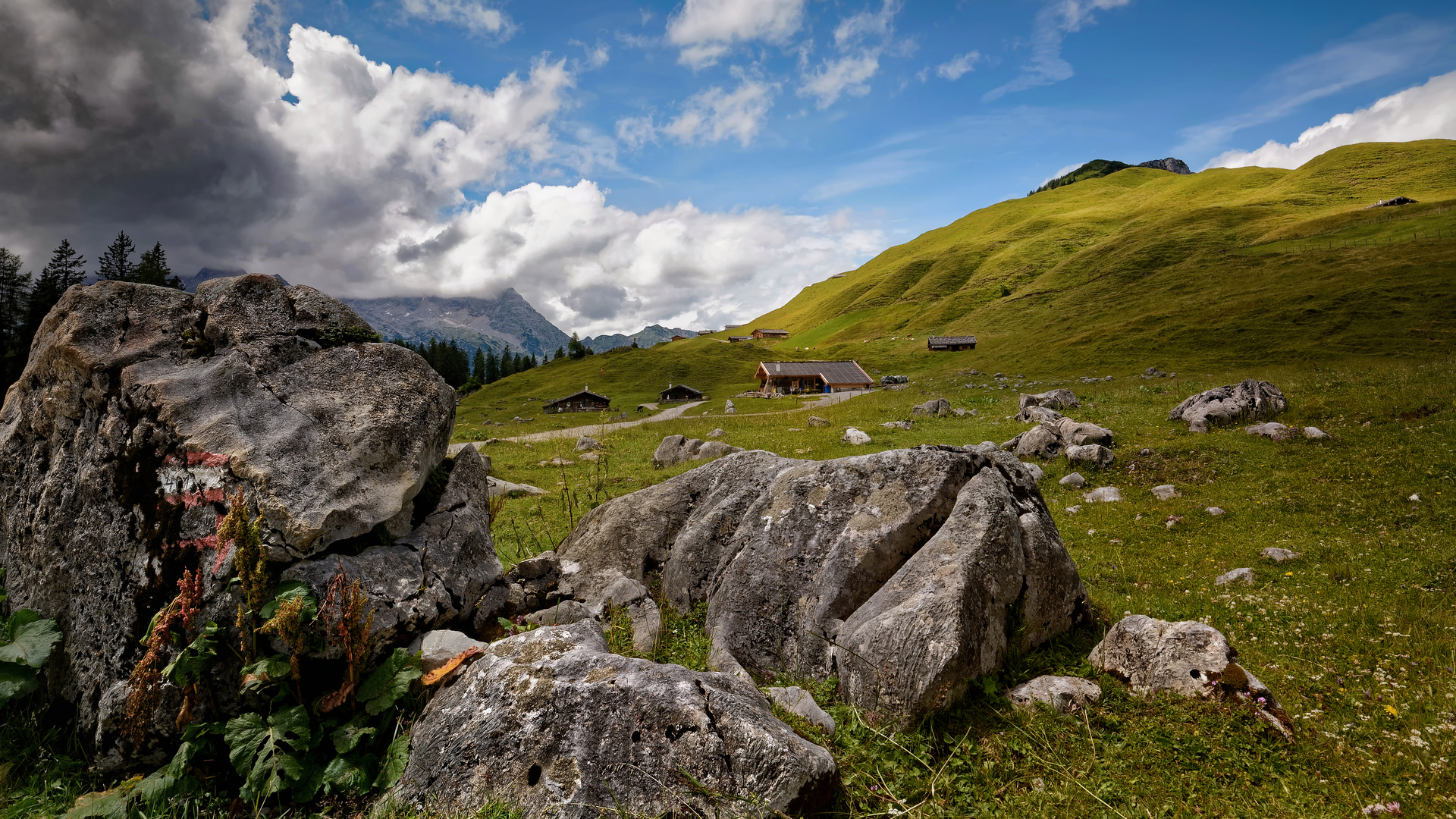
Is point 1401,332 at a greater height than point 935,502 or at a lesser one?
lesser

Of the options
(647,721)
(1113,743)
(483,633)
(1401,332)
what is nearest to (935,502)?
(1113,743)

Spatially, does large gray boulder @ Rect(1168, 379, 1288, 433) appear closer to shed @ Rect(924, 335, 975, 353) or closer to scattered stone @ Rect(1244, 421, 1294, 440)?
scattered stone @ Rect(1244, 421, 1294, 440)

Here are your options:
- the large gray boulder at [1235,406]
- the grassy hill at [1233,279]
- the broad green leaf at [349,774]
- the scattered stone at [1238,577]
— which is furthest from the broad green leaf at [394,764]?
the grassy hill at [1233,279]

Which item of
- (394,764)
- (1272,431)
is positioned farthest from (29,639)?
(1272,431)

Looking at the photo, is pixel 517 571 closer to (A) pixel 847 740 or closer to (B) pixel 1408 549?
(A) pixel 847 740

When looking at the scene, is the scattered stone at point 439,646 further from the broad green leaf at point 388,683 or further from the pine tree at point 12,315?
the pine tree at point 12,315

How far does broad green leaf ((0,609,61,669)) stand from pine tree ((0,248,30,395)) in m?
96.3

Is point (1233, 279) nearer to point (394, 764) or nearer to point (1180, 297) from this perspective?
point (1180, 297)

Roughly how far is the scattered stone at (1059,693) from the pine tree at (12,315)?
347 feet

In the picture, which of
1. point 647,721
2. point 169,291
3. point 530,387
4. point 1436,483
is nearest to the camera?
point 647,721

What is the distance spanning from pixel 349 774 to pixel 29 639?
169 inches

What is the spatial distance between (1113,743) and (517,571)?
9086 mm

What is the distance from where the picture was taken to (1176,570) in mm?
12023

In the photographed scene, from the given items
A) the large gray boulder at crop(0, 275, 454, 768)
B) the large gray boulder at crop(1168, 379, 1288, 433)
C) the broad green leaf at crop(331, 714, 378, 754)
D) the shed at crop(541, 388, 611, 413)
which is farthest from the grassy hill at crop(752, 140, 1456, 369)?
the broad green leaf at crop(331, 714, 378, 754)
